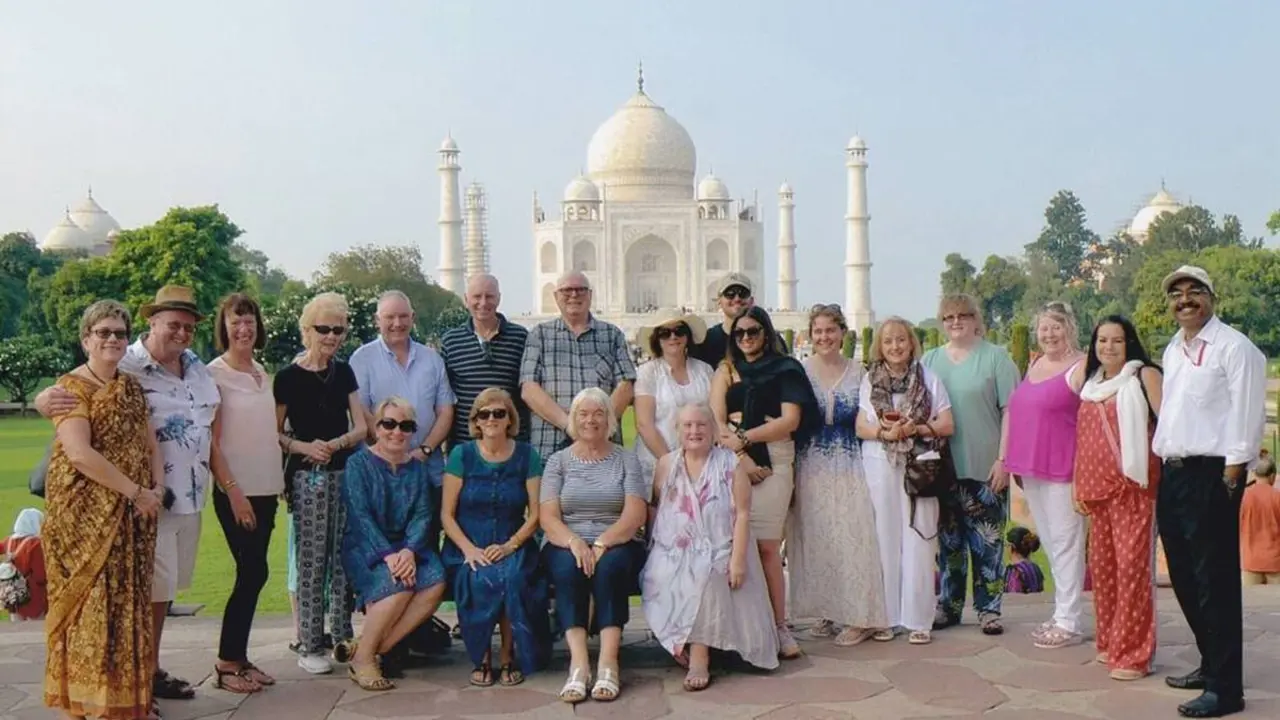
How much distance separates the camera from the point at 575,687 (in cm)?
392

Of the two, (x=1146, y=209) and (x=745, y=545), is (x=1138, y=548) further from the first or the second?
(x=1146, y=209)

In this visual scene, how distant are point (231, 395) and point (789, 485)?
6.25 ft

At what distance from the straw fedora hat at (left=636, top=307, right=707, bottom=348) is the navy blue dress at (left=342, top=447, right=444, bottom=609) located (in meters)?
0.98

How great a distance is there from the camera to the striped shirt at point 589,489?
4.23m

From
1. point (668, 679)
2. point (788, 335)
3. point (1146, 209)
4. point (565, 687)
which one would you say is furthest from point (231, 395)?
point (1146, 209)

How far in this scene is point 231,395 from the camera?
13.7 feet

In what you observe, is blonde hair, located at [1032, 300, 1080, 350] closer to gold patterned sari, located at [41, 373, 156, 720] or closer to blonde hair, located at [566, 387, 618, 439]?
blonde hair, located at [566, 387, 618, 439]

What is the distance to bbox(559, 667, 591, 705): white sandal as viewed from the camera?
3902 millimetres

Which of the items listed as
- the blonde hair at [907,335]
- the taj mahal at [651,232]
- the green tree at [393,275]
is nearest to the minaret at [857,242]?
the taj mahal at [651,232]

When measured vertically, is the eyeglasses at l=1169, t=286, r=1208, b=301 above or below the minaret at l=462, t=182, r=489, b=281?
below

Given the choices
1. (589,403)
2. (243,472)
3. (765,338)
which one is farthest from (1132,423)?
(243,472)

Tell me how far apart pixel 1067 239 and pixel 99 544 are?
51.2m

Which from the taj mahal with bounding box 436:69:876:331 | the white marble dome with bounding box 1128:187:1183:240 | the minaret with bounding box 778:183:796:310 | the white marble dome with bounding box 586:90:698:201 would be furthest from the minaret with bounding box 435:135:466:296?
the white marble dome with bounding box 1128:187:1183:240

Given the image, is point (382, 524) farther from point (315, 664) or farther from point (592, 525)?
point (592, 525)
